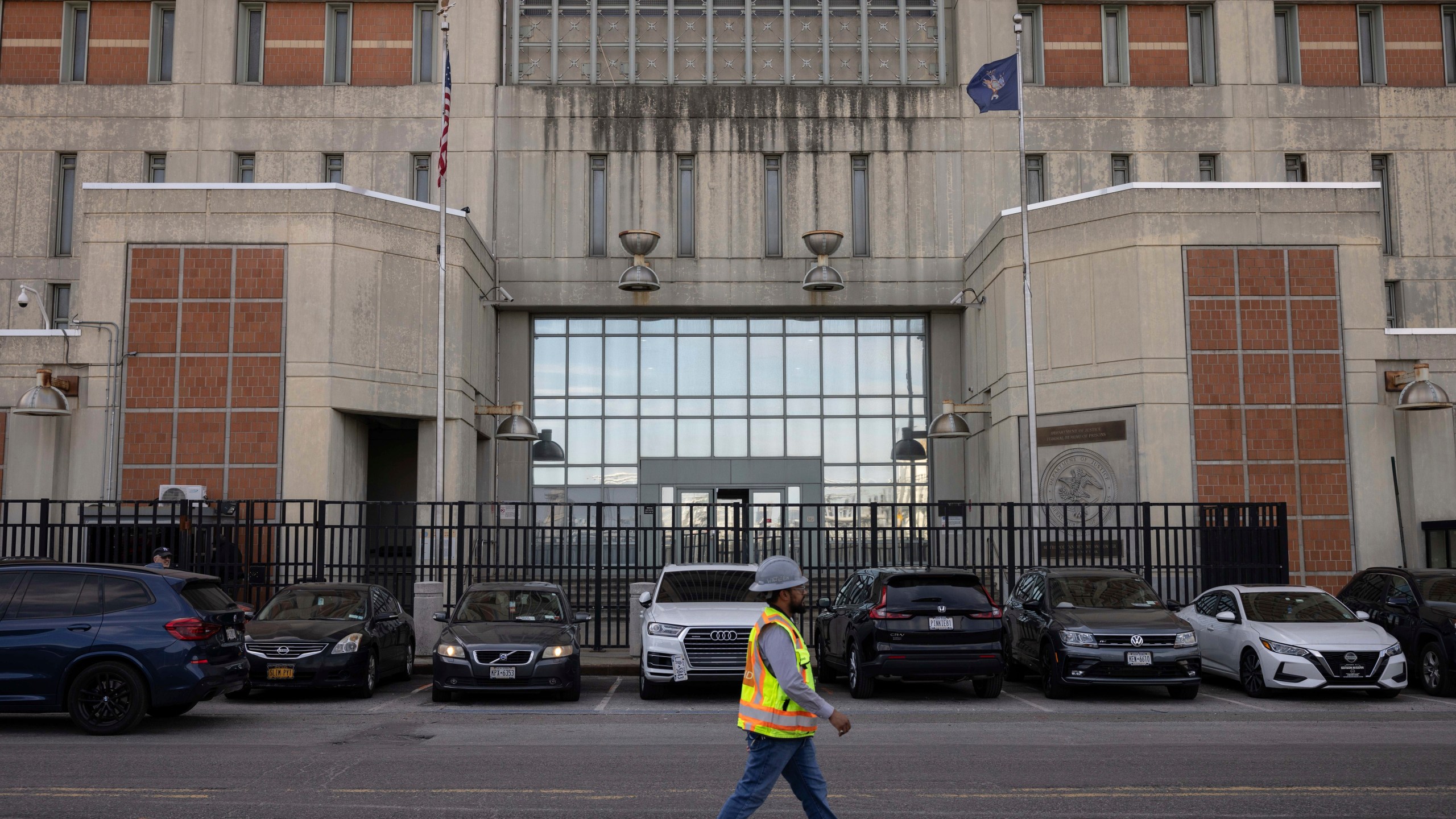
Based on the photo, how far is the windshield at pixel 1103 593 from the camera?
1570 centimetres

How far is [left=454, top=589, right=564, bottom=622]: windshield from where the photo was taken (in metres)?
15.6

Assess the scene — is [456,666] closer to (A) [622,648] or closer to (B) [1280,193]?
(A) [622,648]

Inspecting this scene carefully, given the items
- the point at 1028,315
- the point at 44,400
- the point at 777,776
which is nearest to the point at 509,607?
the point at 777,776

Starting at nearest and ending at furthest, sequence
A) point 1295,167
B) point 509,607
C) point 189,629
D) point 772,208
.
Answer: point 189,629, point 509,607, point 772,208, point 1295,167

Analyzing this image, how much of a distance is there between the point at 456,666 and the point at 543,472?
18640 millimetres

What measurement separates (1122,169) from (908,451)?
380 inches

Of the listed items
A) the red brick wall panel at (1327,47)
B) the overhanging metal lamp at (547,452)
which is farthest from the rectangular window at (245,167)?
the red brick wall panel at (1327,47)

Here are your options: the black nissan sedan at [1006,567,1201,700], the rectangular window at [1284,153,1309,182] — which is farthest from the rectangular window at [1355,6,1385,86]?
the black nissan sedan at [1006,567,1201,700]

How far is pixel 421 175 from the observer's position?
33156 millimetres

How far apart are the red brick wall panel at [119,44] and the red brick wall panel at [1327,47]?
3127 cm

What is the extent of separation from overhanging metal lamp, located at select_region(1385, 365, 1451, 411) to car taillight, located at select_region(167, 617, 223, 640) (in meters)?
23.3

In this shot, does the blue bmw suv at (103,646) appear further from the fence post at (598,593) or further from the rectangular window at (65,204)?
the rectangular window at (65,204)

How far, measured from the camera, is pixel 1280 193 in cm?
2669

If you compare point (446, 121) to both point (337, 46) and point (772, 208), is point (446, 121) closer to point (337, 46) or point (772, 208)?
point (772, 208)
